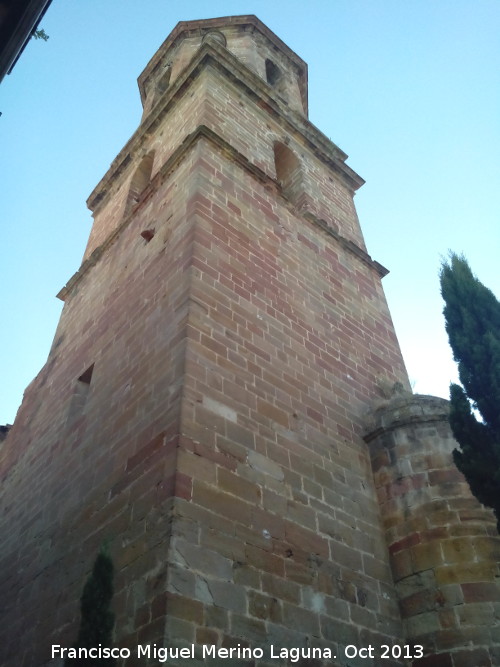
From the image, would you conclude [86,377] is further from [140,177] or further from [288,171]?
[288,171]

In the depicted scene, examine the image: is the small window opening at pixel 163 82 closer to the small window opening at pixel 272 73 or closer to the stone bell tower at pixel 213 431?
the small window opening at pixel 272 73

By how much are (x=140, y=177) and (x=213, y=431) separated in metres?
8.63

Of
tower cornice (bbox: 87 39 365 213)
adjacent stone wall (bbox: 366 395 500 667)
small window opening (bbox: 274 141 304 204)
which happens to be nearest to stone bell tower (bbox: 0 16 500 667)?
adjacent stone wall (bbox: 366 395 500 667)

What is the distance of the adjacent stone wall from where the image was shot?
5.50 m

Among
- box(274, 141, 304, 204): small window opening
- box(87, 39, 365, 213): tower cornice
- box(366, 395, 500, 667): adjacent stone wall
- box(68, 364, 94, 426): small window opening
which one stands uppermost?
box(87, 39, 365, 213): tower cornice

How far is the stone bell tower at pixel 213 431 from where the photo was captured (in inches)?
189

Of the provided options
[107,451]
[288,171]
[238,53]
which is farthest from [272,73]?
[107,451]

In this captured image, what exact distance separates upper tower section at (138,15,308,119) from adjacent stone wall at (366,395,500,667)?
10261 millimetres

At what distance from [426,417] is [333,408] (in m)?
1.10

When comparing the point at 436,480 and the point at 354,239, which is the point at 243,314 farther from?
the point at 354,239

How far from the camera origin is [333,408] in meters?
7.32

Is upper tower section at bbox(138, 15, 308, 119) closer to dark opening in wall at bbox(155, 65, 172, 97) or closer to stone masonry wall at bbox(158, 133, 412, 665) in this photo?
dark opening in wall at bbox(155, 65, 172, 97)

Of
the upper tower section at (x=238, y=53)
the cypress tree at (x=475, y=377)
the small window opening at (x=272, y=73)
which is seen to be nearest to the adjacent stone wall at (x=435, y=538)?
the cypress tree at (x=475, y=377)

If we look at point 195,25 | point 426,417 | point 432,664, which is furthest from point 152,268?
point 195,25
